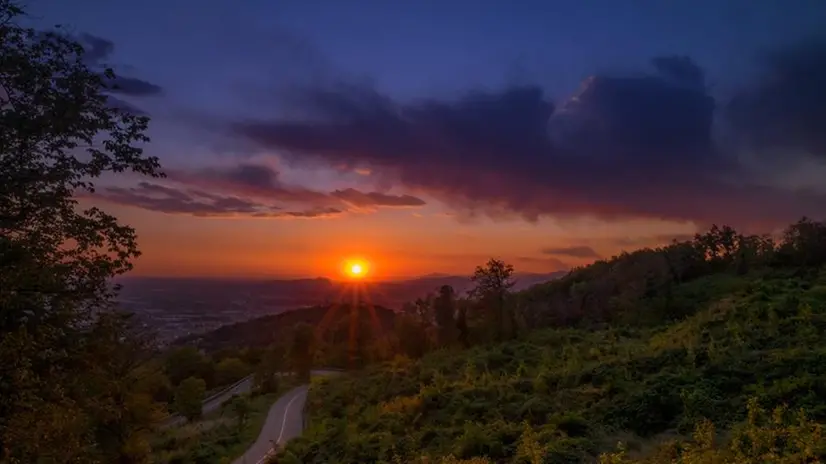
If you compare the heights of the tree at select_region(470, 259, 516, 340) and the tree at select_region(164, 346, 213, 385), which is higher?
the tree at select_region(470, 259, 516, 340)

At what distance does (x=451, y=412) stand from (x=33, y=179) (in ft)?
53.4

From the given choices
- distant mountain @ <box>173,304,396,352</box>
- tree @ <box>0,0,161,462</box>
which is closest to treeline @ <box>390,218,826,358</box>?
distant mountain @ <box>173,304,396,352</box>

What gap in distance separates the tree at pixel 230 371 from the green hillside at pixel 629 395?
3717cm

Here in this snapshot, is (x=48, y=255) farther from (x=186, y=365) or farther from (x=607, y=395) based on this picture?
(x=186, y=365)

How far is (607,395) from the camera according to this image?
60.7 feet

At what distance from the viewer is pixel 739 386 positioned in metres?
16.6

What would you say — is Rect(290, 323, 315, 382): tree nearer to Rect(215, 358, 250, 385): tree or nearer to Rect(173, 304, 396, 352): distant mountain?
Rect(173, 304, 396, 352): distant mountain

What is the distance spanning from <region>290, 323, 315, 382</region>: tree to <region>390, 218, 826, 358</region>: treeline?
1270 centimetres

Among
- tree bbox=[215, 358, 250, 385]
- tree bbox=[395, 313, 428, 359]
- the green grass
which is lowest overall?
tree bbox=[215, 358, 250, 385]

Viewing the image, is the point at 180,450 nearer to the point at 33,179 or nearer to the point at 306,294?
the point at 33,179

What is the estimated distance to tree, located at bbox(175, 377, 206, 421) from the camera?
46094mm

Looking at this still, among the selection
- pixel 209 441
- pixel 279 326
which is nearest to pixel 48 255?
pixel 209 441

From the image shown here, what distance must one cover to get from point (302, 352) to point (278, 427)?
27.9 meters

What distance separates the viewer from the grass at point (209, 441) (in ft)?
98.6
